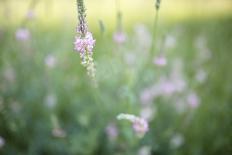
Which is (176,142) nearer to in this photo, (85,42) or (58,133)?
(58,133)

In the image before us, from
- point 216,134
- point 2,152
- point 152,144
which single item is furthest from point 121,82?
point 2,152

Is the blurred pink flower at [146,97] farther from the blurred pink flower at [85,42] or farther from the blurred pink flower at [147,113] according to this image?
the blurred pink flower at [85,42]

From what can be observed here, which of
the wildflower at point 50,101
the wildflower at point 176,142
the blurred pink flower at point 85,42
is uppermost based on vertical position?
the wildflower at point 50,101

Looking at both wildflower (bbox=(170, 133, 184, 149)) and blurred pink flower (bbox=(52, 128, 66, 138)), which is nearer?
blurred pink flower (bbox=(52, 128, 66, 138))

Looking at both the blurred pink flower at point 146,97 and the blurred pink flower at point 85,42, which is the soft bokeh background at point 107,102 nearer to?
the blurred pink flower at point 146,97

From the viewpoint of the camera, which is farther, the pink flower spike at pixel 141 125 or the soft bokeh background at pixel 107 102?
the soft bokeh background at pixel 107 102

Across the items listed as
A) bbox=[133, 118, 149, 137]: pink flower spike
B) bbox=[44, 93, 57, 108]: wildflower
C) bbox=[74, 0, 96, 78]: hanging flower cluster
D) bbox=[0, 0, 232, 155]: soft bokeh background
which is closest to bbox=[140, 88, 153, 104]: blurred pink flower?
bbox=[0, 0, 232, 155]: soft bokeh background

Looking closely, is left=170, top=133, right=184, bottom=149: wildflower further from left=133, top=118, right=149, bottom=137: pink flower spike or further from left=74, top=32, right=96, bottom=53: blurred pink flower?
left=74, top=32, right=96, bottom=53: blurred pink flower

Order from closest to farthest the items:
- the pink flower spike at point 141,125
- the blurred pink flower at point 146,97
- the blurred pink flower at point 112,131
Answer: the pink flower spike at point 141,125 < the blurred pink flower at point 112,131 < the blurred pink flower at point 146,97

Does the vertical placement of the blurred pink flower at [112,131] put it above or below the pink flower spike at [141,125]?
above

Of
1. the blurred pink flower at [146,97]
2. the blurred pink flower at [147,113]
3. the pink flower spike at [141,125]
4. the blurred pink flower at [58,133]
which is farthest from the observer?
the blurred pink flower at [146,97]

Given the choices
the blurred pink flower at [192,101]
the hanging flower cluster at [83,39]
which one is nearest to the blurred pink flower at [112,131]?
the blurred pink flower at [192,101]
